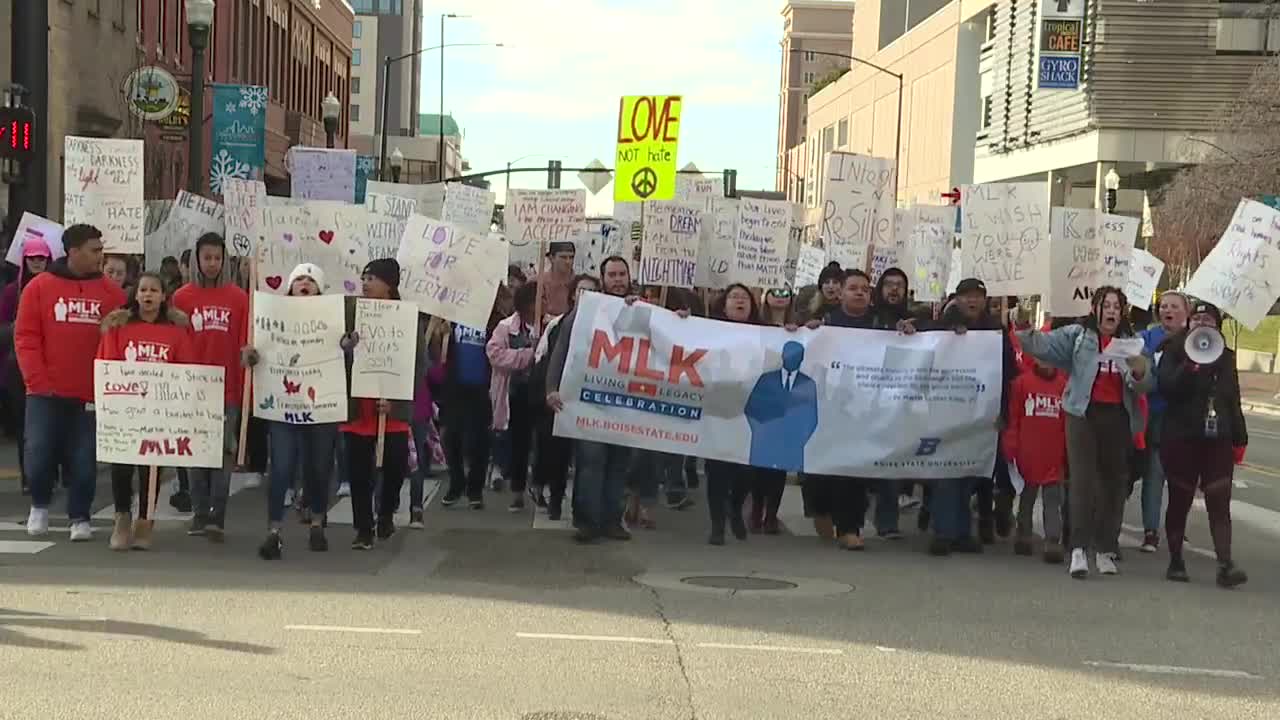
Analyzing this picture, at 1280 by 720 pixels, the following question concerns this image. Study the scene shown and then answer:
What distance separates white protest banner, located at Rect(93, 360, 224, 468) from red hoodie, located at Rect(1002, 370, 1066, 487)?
506 centimetres

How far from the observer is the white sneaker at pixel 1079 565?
11.5 meters

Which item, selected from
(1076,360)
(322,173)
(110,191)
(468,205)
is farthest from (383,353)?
(322,173)

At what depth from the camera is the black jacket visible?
37.4ft

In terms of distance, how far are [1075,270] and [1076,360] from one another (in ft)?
5.89

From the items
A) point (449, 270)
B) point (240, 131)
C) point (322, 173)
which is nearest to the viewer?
point (449, 270)

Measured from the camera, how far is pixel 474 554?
1183 cm

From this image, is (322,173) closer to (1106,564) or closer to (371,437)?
(371,437)

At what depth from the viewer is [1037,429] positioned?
41.0 ft

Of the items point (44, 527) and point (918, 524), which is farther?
point (918, 524)

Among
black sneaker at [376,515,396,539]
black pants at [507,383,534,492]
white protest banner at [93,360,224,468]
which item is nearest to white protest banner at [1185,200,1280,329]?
black pants at [507,383,534,492]

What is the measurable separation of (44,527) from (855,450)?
5.19 metres

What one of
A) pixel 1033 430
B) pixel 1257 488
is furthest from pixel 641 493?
pixel 1257 488

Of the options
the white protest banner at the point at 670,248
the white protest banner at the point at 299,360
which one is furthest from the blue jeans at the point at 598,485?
the white protest banner at the point at 670,248

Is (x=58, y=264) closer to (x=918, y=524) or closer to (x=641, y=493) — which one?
(x=641, y=493)
